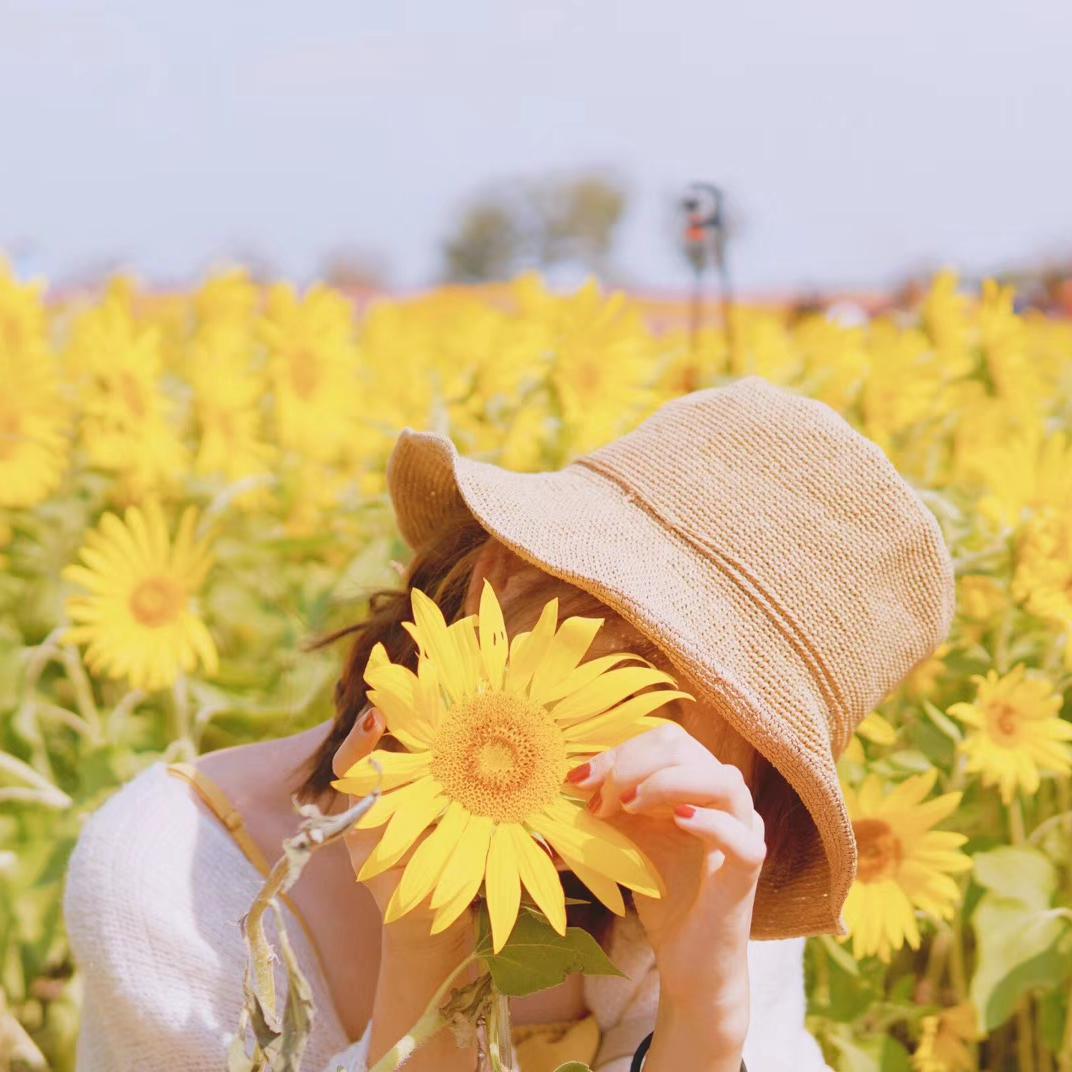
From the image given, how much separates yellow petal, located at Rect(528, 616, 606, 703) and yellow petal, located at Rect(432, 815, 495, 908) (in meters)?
0.06

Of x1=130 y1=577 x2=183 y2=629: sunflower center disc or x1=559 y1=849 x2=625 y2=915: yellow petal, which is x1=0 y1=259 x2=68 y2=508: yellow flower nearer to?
x1=130 y1=577 x2=183 y2=629: sunflower center disc

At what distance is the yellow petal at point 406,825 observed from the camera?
21.7 inches

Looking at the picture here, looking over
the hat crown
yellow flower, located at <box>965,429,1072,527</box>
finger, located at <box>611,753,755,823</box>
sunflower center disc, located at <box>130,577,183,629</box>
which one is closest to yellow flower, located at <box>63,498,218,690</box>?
sunflower center disc, located at <box>130,577,183,629</box>

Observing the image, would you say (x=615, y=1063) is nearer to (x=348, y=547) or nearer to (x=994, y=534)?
(x=994, y=534)

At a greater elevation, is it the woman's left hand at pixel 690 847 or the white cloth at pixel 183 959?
the woman's left hand at pixel 690 847

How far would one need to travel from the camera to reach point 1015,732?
1.13 metres

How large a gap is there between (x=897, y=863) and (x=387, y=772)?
615mm

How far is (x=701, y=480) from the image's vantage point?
33.8 inches

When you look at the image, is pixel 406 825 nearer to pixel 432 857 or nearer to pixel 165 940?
pixel 432 857

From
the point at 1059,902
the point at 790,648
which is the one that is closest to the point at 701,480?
the point at 790,648

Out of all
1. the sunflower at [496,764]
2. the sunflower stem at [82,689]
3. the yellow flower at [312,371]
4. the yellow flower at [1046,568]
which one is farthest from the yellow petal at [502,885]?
the yellow flower at [312,371]

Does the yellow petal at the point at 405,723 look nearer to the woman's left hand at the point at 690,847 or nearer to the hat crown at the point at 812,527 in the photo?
the woman's left hand at the point at 690,847

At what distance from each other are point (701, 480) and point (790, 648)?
0.37ft

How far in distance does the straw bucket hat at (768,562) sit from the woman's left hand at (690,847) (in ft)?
0.31
